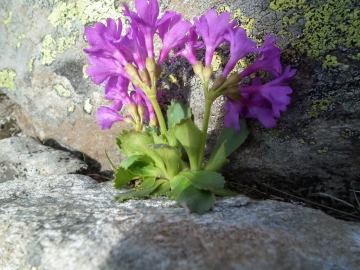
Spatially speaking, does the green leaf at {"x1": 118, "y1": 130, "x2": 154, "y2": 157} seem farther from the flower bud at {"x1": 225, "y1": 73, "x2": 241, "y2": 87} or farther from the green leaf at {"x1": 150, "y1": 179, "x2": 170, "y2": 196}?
the flower bud at {"x1": 225, "y1": 73, "x2": 241, "y2": 87}

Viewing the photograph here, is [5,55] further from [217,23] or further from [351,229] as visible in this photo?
[351,229]

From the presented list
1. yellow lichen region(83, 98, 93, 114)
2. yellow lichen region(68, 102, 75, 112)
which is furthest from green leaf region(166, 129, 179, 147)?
yellow lichen region(68, 102, 75, 112)

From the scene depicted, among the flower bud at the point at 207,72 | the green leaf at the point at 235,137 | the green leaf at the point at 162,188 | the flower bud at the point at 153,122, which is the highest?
the flower bud at the point at 207,72

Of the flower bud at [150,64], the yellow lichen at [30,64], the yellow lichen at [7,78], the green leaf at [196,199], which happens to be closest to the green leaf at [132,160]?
the green leaf at [196,199]

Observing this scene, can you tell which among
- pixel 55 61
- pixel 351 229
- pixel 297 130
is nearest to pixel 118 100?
pixel 55 61

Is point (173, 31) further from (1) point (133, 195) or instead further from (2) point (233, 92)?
(1) point (133, 195)

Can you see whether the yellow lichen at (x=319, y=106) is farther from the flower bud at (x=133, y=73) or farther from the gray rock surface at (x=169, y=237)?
the flower bud at (x=133, y=73)

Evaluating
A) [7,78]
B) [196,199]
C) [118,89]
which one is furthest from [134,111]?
[7,78]
